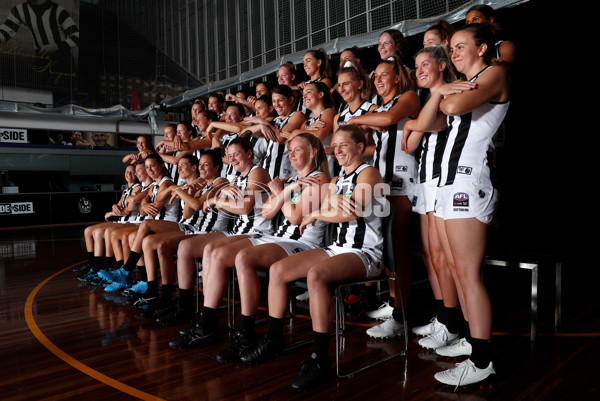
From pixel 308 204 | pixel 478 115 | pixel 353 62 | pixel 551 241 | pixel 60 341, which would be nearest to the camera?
pixel 478 115

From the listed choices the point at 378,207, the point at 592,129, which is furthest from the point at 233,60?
the point at 378,207

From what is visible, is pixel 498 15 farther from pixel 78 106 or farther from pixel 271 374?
pixel 78 106

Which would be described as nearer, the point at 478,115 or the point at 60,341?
the point at 478,115

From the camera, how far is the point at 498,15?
182 inches

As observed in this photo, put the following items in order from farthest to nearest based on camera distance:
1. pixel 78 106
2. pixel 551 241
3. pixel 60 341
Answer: pixel 78 106 → pixel 551 241 → pixel 60 341

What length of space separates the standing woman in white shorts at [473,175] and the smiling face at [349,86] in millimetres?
1104

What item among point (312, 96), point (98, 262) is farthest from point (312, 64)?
point (98, 262)

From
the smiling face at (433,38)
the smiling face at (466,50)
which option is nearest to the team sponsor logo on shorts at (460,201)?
the smiling face at (466,50)

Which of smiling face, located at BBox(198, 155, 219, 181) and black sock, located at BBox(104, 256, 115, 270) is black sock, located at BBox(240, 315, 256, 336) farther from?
black sock, located at BBox(104, 256, 115, 270)

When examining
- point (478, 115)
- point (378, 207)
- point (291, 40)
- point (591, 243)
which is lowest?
point (591, 243)

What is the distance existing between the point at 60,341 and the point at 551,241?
14.3 ft

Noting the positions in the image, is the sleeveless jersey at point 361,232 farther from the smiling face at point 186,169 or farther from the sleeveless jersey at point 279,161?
the smiling face at point 186,169

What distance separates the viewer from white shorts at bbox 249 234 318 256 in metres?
2.87

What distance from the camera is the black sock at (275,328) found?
2.56 metres
